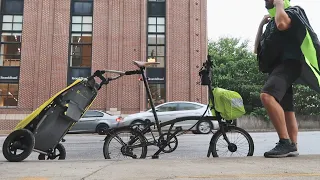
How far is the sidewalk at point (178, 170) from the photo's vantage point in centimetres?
331

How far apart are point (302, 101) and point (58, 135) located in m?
33.0

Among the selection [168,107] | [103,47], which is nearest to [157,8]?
[103,47]

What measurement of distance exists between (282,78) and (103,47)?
79.8 ft

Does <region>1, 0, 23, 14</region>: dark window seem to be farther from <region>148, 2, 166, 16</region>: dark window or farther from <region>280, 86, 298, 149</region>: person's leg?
<region>280, 86, 298, 149</region>: person's leg

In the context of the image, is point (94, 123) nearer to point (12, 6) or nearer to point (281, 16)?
point (12, 6)

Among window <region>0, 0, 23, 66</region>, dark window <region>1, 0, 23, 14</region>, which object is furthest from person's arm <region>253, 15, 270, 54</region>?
dark window <region>1, 0, 23, 14</region>

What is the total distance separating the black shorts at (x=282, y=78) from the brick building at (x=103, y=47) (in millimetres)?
22364

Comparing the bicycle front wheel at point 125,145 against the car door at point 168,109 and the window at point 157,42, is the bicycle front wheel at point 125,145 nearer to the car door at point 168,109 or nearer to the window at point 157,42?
the car door at point 168,109

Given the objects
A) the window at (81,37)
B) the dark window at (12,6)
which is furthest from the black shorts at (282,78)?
the dark window at (12,6)

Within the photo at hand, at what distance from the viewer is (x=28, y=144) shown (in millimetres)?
4762

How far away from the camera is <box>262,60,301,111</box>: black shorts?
4.45m

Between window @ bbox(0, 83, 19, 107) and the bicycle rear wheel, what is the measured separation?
2455cm

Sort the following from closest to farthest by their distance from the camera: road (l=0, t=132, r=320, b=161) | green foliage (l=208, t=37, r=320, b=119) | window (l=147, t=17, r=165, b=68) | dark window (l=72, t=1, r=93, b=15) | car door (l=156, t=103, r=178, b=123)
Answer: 1. road (l=0, t=132, r=320, b=161)
2. car door (l=156, t=103, r=178, b=123)
3. window (l=147, t=17, r=165, b=68)
4. dark window (l=72, t=1, r=93, b=15)
5. green foliage (l=208, t=37, r=320, b=119)

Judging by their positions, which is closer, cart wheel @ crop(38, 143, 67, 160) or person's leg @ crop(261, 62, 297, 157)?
person's leg @ crop(261, 62, 297, 157)
